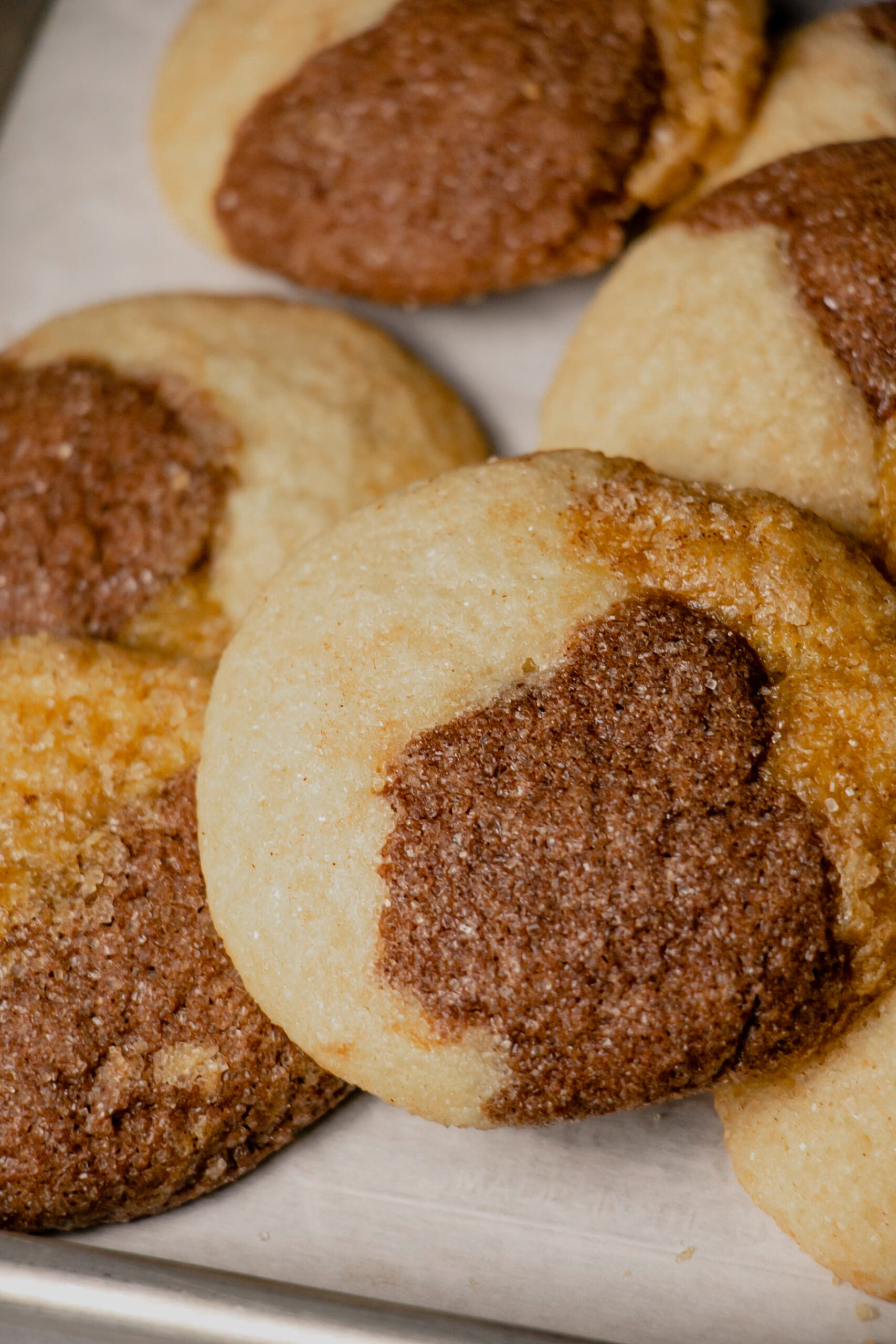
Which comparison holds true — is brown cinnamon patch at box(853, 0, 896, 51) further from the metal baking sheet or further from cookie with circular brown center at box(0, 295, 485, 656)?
the metal baking sheet

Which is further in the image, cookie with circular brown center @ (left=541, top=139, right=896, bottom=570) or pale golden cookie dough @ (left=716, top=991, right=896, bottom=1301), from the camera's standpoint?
cookie with circular brown center @ (left=541, top=139, right=896, bottom=570)

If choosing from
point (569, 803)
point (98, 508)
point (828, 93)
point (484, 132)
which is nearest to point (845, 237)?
point (828, 93)

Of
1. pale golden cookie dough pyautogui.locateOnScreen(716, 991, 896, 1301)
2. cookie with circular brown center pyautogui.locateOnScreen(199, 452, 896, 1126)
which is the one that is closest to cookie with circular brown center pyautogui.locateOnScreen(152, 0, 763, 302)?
cookie with circular brown center pyautogui.locateOnScreen(199, 452, 896, 1126)

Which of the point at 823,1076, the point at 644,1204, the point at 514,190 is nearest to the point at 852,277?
the point at 514,190

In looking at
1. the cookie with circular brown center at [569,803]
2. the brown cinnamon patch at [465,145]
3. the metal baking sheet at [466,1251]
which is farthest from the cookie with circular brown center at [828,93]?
the metal baking sheet at [466,1251]

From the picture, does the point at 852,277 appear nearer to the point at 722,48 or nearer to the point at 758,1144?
the point at 722,48

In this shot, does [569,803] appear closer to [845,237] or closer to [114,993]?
[114,993]

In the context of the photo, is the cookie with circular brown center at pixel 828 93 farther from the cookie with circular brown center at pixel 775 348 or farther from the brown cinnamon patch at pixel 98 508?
the brown cinnamon patch at pixel 98 508
